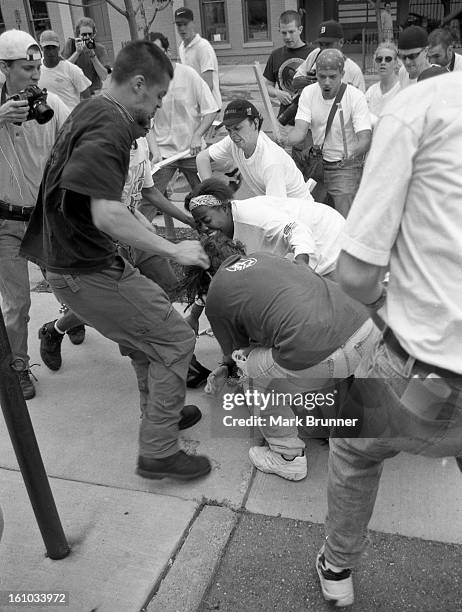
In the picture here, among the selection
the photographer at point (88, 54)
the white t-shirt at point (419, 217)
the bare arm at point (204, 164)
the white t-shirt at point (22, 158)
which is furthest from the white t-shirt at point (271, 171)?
the photographer at point (88, 54)

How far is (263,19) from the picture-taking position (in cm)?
1994

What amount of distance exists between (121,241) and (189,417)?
3.87 ft

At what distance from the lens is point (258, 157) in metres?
4.03

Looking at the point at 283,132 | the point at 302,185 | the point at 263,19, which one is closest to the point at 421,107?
the point at 302,185

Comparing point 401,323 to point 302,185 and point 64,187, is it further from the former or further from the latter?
point 302,185

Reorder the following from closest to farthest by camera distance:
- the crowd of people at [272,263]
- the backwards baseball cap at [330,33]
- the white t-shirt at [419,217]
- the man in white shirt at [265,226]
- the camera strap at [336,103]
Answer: the white t-shirt at [419,217] < the crowd of people at [272,263] < the man in white shirt at [265,226] < the camera strap at [336,103] < the backwards baseball cap at [330,33]

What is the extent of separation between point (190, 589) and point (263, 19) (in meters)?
20.8

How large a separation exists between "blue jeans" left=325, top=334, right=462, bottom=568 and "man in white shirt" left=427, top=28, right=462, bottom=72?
14.4 ft

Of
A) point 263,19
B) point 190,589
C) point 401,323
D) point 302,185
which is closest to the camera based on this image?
point 401,323

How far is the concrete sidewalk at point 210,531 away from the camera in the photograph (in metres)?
2.13

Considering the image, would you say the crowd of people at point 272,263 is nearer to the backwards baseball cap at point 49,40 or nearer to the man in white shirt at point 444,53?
the man in white shirt at point 444,53

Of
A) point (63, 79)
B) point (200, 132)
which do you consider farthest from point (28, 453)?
point (63, 79)

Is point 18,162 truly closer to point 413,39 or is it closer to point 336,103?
point 336,103

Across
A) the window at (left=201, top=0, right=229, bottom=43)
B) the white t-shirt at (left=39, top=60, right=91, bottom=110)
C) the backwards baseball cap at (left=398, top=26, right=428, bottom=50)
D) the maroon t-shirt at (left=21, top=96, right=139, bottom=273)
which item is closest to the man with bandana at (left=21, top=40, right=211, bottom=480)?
the maroon t-shirt at (left=21, top=96, right=139, bottom=273)
